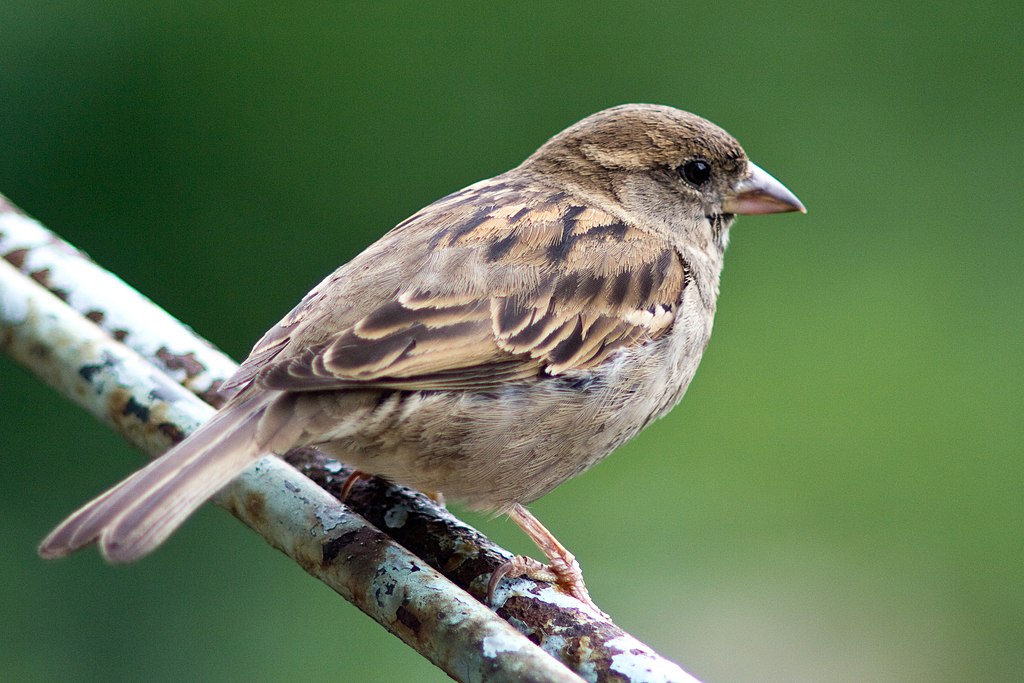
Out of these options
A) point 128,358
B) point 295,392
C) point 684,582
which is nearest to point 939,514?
point 684,582

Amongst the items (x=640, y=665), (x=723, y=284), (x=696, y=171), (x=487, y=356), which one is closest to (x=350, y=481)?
(x=487, y=356)

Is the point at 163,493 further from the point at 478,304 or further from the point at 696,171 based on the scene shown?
the point at 696,171

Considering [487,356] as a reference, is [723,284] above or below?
above

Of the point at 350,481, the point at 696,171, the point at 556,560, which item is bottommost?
the point at 350,481

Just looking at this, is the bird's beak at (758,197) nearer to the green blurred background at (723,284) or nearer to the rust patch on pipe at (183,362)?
the green blurred background at (723,284)

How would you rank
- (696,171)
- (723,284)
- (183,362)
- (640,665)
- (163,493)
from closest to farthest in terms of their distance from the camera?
(640,665)
(163,493)
(183,362)
(696,171)
(723,284)

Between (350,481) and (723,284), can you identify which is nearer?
(350,481)

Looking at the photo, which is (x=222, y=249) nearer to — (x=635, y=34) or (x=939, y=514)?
(x=635, y=34)
